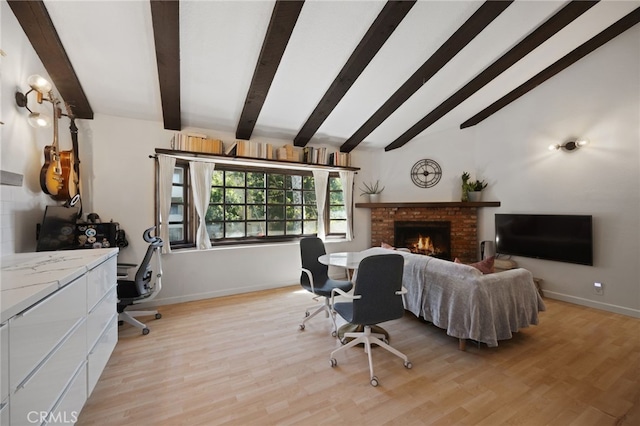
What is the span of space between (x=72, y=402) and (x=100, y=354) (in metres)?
0.45

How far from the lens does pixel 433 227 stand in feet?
15.4

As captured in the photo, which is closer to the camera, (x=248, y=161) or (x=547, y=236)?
(x=547, y=236)

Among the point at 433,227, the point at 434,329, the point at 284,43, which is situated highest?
the point at 284,43

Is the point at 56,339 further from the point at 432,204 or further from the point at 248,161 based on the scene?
the point at 432,204

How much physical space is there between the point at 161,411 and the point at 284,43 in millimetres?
3056

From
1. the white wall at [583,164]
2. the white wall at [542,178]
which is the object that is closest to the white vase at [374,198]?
the white wall at [583,164]

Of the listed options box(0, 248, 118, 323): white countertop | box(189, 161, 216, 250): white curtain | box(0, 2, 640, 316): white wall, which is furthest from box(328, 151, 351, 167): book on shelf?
box(0, 248, 118, 323): white countertop

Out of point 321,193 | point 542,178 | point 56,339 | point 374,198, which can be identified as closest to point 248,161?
point 321,193

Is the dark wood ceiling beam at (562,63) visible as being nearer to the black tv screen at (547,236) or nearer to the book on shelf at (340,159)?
the black tv screen at (547,236)

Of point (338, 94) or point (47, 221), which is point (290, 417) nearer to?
point (47, 221)

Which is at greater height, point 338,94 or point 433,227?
point 338,94

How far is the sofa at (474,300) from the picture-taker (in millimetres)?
→ 2209

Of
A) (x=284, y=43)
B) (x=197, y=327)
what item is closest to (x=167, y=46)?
(x=284, y=43)

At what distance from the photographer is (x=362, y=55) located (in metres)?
2.68
